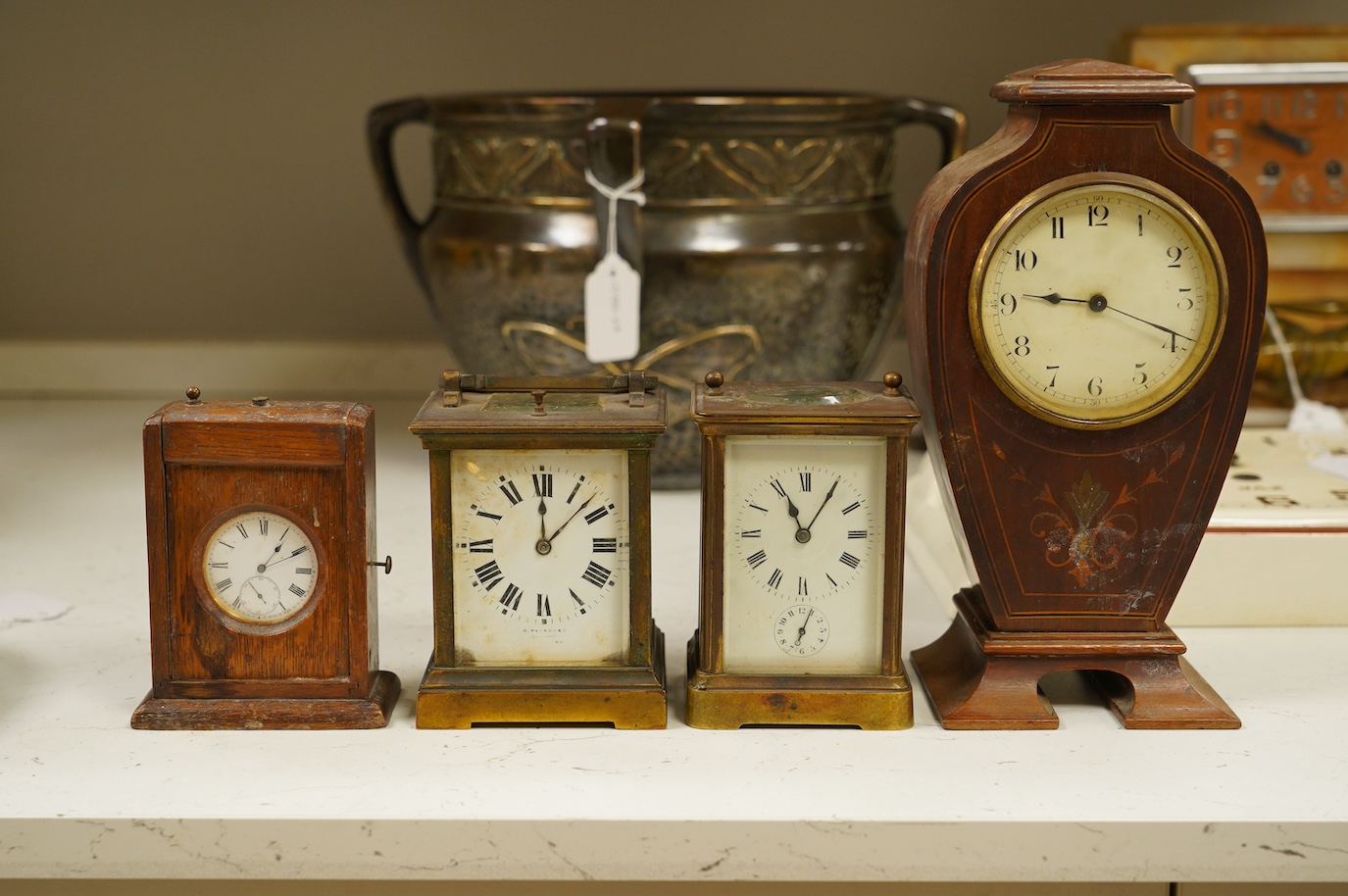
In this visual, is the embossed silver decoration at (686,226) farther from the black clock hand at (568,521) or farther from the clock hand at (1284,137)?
the black clock hand at (568,521)

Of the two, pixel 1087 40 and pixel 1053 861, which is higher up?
pixel 1087 40

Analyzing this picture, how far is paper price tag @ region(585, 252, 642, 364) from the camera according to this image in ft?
4.58

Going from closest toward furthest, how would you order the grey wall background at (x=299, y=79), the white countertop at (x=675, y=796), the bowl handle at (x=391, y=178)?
1. the white countertop at (x=675, y=796)
2. the bowl handle at (x=391, y=178)
3. the grey wall background at (x=299, y=79)

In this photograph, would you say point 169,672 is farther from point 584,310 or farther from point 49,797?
point 584,310

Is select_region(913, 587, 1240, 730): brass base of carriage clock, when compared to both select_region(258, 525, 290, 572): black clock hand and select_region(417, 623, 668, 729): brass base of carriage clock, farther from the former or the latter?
select_region(258, 525, 290, 572): black clock hand

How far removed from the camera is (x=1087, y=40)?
1.90 m

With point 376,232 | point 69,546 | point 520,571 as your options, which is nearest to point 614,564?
point 520,571

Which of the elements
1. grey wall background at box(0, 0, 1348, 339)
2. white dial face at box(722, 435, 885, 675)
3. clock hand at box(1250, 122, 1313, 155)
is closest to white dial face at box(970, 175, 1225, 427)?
white dial face at box(722, 435, 885, 675)

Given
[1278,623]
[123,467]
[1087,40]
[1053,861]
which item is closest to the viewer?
Result: [1053,861]

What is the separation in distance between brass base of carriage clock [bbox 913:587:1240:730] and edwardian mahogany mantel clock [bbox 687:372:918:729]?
55 mm

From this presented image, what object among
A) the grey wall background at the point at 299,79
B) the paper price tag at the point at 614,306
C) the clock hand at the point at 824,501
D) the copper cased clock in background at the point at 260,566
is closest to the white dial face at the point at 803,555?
the clock hand at the point at 824,501

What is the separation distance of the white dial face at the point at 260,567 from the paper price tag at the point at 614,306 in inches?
19.7

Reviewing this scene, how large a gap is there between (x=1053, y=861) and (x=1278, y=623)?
1.50ft

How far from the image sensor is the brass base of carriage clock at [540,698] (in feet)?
3.18
